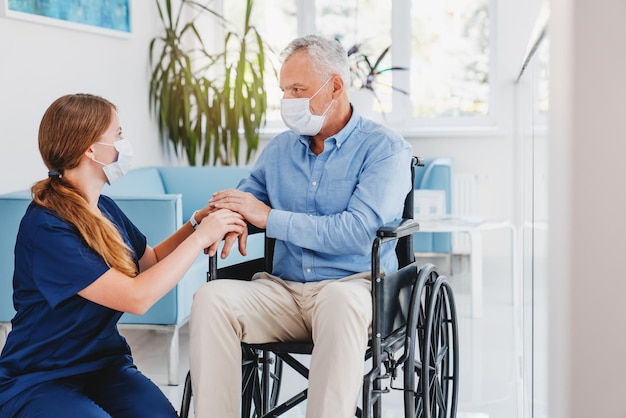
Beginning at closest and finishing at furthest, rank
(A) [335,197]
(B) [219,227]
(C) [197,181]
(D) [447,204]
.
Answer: (B) [219,227] < (A) [335,197] < (C) [197,181] < (D) [447,204]

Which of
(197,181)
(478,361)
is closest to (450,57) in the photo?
(197,181)

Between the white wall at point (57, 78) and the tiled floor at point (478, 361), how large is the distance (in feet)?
3.09

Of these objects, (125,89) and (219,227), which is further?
(125,89)

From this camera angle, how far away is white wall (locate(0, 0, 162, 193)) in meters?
3.76

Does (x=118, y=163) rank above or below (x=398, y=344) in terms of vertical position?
above

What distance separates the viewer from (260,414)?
252 cm

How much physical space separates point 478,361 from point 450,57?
2.94 meters

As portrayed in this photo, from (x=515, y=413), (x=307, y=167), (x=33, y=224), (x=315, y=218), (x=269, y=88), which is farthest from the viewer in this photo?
(x=269, y=88)

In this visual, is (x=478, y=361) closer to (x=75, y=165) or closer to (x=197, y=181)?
(x=197, y=181)

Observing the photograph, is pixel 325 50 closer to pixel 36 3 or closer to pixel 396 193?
pixel 396 193

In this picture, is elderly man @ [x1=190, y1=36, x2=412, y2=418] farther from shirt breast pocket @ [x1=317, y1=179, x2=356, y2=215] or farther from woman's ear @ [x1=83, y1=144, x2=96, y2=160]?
woman's ear @ [x1=83, y1=144, x2=96, y2=160]

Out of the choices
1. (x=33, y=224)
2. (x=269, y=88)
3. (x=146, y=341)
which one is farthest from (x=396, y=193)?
(x=269, y=88)

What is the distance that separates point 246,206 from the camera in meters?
2.30

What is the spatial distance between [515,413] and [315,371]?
1170 mm
